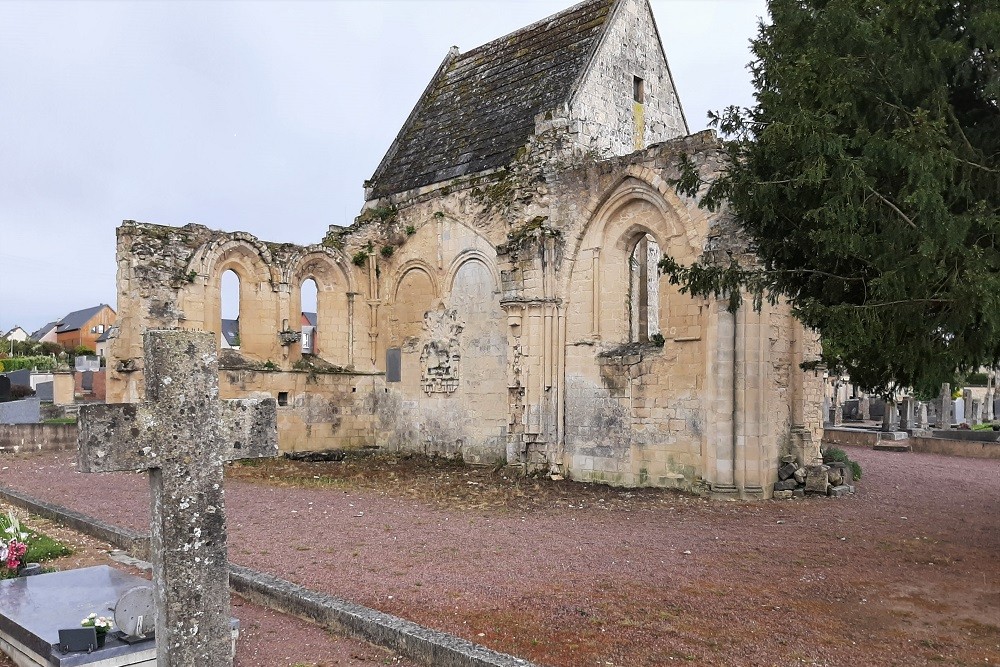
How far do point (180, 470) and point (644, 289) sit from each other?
44.1 feet

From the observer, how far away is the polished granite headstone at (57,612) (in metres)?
4.33

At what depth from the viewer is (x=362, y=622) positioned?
203 inches

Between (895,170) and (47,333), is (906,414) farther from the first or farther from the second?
(47,333)

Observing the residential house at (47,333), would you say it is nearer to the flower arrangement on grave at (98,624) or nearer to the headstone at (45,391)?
the headstone at (45,391)

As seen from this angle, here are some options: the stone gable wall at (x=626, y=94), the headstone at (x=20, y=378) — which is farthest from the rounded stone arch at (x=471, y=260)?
the headstone at (x=20, y=378)

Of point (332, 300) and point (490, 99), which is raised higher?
point (490, 99)

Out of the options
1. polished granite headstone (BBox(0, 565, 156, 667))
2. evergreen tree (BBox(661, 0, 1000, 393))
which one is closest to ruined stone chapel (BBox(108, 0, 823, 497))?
evergreen tree (BBox(661, 0, 1000, 393))

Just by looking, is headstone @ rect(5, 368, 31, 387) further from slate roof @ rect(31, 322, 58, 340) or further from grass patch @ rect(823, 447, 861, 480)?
slate roof @ rect(31, 322, 58, 340)

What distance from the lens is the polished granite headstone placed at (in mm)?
4328

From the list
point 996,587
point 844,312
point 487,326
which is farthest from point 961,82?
point 487,326

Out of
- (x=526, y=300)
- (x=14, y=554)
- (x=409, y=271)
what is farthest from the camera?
(x=409, y=271)

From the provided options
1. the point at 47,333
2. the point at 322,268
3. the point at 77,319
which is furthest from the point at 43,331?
the point at 322,268

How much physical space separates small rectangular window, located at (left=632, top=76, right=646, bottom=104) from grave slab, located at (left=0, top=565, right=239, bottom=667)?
46.9 feet

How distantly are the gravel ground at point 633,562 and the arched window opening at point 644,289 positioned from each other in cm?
423
